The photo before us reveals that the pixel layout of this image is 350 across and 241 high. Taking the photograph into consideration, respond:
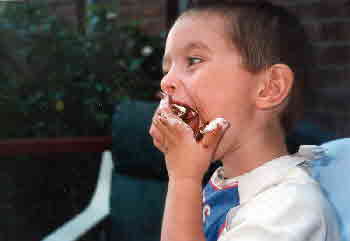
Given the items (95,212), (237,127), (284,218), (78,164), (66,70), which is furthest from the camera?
(66,70)

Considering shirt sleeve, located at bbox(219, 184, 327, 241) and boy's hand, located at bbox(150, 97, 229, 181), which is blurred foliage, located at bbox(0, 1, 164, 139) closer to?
boy's hand, located at bbox(150, 97, 229, 181)

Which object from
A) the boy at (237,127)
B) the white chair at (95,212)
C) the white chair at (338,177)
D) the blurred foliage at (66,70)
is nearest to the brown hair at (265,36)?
the boy at (237,127)

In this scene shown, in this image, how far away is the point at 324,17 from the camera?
231cm

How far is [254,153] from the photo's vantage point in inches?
45.6

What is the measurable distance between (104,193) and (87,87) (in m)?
0.55

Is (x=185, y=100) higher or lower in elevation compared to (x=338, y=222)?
higher

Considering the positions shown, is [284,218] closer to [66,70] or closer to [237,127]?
[237,127]

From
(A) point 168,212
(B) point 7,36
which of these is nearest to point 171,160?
(A) point 168,212

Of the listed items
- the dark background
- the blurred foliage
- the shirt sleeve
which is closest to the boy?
the shirt sleeve

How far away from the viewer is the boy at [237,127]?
94 cm

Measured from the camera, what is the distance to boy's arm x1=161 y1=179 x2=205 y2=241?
0.99 metres

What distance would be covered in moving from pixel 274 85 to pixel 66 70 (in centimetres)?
156

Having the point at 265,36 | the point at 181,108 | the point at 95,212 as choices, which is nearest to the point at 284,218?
the point at 181,108

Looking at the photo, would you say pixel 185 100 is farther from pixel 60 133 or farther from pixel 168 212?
pixel 60 133
